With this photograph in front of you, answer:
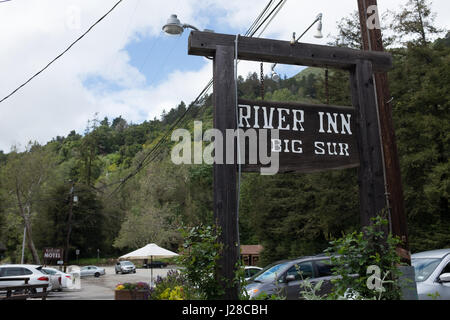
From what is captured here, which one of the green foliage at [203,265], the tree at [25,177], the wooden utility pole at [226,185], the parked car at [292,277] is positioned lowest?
the parked car at [292,277]

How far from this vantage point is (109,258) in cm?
6359

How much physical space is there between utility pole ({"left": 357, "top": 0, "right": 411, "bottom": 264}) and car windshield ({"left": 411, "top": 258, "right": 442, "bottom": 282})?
125 centimetres

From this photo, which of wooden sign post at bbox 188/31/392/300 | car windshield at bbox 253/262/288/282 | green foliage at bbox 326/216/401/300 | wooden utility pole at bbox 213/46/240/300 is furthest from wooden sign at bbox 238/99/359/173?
car windshield at bbox 253/262/288/282

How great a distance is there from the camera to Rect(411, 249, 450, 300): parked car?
662 centimetres

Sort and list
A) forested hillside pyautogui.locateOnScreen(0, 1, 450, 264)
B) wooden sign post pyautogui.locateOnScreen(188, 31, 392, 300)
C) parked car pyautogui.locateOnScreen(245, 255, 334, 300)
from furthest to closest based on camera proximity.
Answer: forested hillside pyautogui.locateOnScreen(0, 1, 450, 264)
parked car pyautogui.locateOnScreen(245, 255, 334, 300)
wooden sign post pyautogui.locateOnScreen(188, 31, 392, 300)

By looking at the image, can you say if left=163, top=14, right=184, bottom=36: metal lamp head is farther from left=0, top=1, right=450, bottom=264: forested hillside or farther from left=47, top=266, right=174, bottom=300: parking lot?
left=47, top=266, right=174, bottom=300: parking lot

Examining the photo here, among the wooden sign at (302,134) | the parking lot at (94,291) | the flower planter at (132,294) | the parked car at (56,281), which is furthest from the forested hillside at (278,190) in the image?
the parked car at (56,281)

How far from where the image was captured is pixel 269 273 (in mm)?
10000

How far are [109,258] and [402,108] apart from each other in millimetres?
55918

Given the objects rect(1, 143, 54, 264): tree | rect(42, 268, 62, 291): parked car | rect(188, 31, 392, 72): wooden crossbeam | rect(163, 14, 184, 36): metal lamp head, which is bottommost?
rect(42, 268, 62, 291): parked car

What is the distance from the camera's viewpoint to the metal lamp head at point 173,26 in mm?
7949

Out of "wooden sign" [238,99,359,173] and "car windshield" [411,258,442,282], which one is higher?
"wooden sign" [238,99,359,173]

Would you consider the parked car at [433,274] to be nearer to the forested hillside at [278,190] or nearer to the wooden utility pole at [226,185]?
the forested hillside at [278,190]

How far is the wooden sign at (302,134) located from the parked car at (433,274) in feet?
11.0
